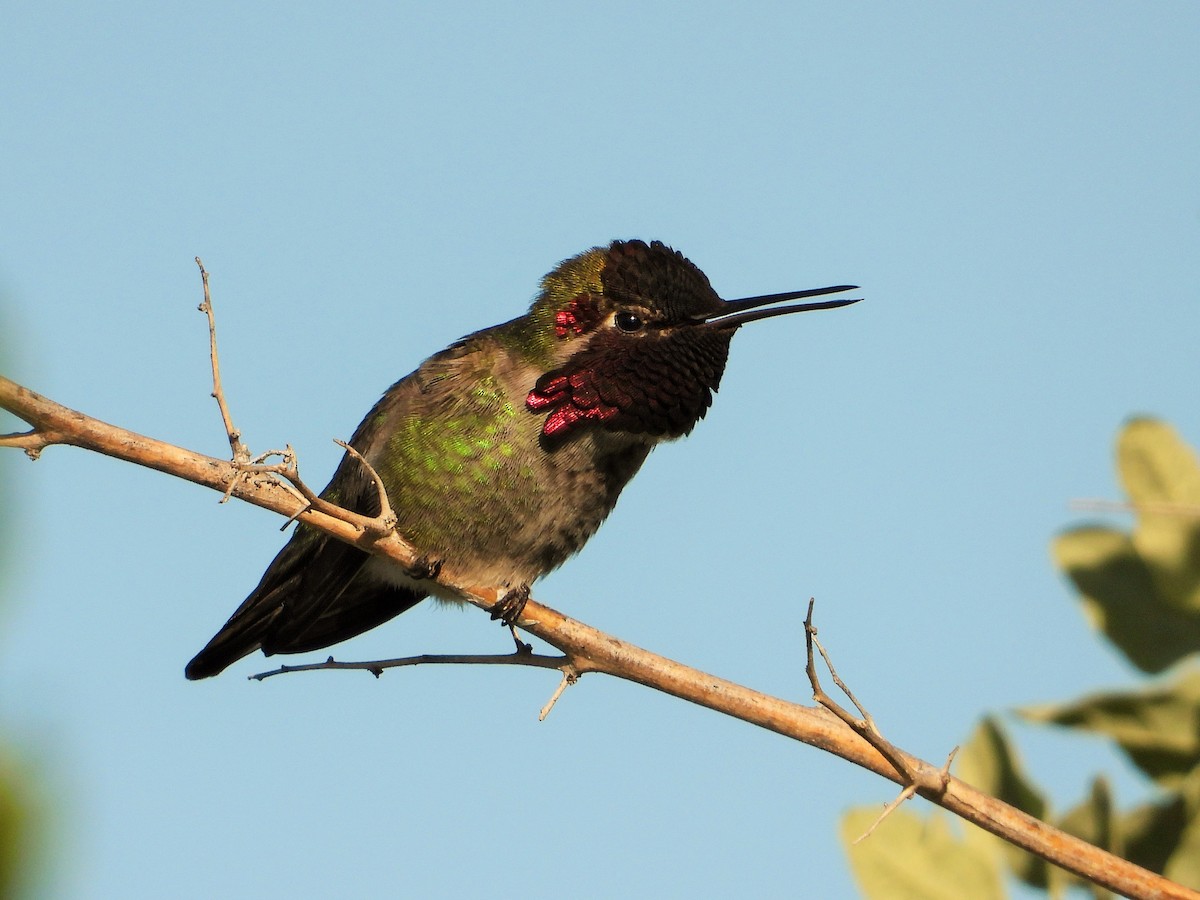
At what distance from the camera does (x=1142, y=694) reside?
115 inches

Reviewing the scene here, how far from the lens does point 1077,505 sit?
288 centimetres

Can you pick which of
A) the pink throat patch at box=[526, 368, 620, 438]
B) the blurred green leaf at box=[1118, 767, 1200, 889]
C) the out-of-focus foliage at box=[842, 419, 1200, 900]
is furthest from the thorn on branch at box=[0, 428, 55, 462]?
the blurred green leaf at box=[1118, 767, 1200, 889]

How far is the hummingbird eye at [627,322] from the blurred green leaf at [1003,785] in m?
2.63

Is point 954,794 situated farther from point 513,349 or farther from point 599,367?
point 513,349

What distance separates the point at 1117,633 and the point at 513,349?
117 inches

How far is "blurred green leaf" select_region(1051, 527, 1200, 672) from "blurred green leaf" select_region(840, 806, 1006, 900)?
1.84ft

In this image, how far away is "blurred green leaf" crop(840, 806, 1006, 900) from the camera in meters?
3.02

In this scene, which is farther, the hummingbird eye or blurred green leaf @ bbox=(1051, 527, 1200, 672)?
the hummingbird eye

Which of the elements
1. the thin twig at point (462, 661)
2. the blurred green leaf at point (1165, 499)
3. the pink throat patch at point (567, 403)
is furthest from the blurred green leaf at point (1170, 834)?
the pink throat patch at point (567, 403)

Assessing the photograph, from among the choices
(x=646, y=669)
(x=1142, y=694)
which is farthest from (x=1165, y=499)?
(x=646, y=669)

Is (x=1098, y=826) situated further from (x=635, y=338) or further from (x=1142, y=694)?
(x=635, y=338)

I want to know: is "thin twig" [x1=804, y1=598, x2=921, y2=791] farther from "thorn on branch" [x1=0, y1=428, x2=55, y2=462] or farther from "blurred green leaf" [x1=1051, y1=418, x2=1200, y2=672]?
"thorn on branch" [x1=0, y1=428, x2=55, y2=462]

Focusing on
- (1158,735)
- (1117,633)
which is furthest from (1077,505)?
(1158,735)

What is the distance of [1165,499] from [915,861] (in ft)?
3.14
